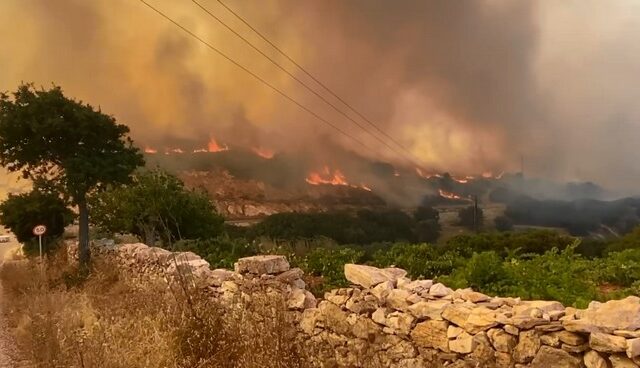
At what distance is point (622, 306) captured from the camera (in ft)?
13.2

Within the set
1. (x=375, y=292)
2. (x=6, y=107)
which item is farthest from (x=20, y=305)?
(x=375, y=292)

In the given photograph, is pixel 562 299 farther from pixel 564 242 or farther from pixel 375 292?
pixel 564 242

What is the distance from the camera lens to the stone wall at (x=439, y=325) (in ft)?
13.0

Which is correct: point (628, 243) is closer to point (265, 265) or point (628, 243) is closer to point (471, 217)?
point (265, 265)

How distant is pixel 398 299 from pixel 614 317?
218cm

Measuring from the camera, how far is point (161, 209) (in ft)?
77.4

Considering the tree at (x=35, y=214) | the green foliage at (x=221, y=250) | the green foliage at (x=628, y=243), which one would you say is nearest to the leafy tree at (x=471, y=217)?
the green foliage at (x=628, y=243)

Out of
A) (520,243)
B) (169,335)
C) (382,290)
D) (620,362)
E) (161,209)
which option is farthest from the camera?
(161,209)

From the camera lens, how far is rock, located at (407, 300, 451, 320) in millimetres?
5152

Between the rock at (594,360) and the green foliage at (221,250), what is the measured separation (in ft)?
33.5

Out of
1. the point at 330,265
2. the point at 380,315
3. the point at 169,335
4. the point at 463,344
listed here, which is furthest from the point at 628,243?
the point at 169,335

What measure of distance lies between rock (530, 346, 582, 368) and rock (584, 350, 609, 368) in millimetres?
65

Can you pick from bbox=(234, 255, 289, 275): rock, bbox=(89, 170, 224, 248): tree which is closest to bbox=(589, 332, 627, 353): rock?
bbox=(234, 255, 289, 275): rock

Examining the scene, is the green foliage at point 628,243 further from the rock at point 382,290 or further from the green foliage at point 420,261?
→ the rock at point 382,290
